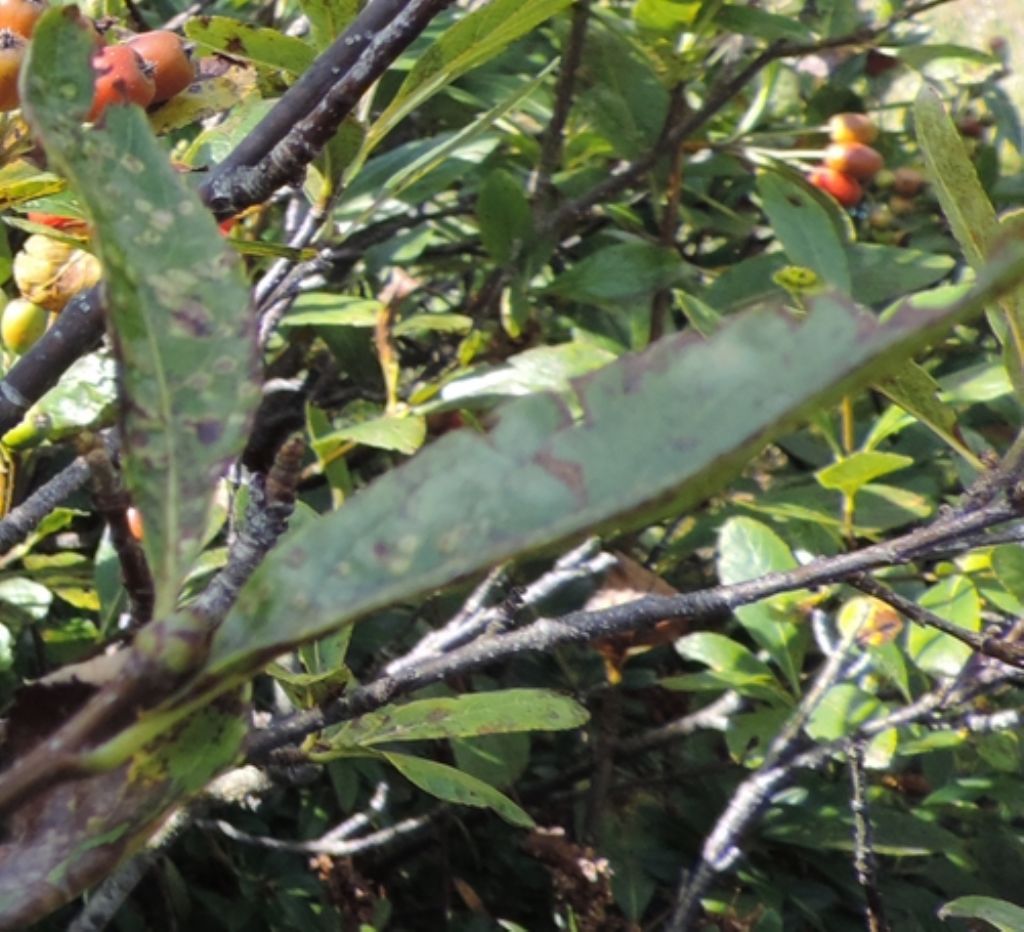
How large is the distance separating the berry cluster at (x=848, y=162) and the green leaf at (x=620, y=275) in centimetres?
33

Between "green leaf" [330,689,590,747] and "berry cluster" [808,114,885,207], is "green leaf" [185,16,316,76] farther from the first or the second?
"berry cluster" [808,114,885,207]

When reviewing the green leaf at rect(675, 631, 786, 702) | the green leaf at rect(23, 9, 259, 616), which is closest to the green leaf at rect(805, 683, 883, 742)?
the green leaf at rect(675, 631, 786, 702)

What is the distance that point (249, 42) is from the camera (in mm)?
795

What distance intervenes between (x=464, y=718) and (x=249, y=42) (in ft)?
1.39

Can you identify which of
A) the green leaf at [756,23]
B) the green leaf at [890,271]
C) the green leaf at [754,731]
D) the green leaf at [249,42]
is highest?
the green leaf at [249,42]

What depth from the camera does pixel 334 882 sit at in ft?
3.82

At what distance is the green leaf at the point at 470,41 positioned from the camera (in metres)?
0.66

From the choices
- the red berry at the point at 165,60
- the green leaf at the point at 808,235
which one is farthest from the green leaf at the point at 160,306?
the green leaf at the point at 808,235

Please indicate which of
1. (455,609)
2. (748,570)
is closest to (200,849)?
(455,609)

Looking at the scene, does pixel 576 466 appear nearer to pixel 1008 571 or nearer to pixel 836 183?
pixel 1008 571

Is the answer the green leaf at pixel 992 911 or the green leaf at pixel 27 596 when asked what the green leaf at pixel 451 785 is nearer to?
the green leaf at pixel 992 911

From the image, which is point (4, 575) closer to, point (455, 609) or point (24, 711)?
point (455, 609)

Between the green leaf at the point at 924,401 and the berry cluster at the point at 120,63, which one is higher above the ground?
the berry cluster at the point at 120,63

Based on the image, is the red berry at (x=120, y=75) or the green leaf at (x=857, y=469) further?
the green leaf at (x=857, y=469)
